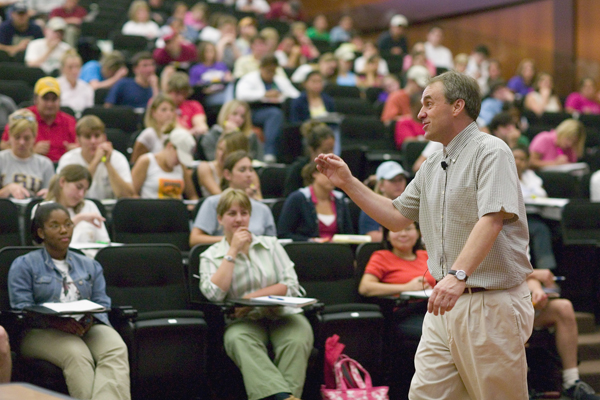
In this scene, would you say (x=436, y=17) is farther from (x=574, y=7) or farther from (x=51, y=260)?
(x=51, y=260)

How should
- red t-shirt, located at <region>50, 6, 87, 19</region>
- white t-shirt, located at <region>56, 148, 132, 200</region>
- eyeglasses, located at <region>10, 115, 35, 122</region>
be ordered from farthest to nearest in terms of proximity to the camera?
red t-shirt, located at <region>50, 6, 87, 19</region>, white t-shirt, located at <region>56, 148, 132, 200</region>, eyeglasses, located at <region>10, 115, 35, 122</region>

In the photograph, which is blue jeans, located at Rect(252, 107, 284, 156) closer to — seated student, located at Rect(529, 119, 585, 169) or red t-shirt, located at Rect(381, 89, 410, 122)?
red t-shirt, located at Rect(381, 89, 410, 122)

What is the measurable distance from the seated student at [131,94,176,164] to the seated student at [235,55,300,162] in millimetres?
1314

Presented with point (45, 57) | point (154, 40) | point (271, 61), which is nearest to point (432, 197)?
point (271, 61)

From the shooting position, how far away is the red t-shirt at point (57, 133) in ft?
20.1

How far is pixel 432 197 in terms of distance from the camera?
2824mm

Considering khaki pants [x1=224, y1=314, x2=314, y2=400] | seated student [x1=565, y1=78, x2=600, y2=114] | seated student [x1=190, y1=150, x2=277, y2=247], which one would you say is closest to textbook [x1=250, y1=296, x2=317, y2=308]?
khaki pants [x1=224, y1=314, x2=314, y2=400]

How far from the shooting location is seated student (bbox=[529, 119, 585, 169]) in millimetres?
7754

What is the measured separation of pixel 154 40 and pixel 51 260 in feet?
23.3

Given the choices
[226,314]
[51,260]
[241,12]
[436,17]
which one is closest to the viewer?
[51,260]

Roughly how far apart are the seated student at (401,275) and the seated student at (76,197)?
1625mm

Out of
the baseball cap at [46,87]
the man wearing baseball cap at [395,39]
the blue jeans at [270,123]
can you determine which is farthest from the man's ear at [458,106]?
the man wearing baseball cap at [395,39]

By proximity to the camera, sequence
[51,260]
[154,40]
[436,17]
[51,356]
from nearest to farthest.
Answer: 1. [51,356]
2. [51,260]
3. [154,40]
4. [436,17]

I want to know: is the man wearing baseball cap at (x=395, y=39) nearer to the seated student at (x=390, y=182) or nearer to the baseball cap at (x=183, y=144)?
the baseball cap at (x=183, y=144)
